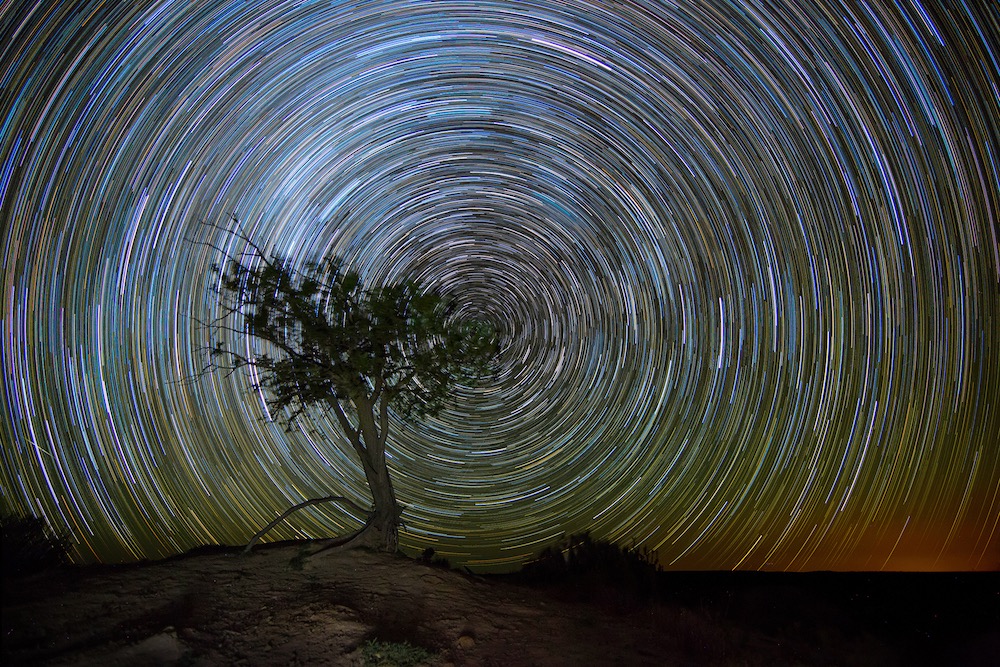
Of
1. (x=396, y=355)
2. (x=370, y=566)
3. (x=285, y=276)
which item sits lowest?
(x=370, y=566)

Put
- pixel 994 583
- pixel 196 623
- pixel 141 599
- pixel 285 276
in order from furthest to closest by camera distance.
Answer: pixel 994 583 < pixel 285 276 < pixel 141 599 < pixel 196 623

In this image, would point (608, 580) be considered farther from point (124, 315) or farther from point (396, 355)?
point (124, 315)

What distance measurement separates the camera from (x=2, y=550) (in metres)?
9.41

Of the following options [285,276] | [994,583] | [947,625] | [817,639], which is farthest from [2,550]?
[994,583]

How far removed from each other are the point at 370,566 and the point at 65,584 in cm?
505

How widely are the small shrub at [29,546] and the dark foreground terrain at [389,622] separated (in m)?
0.62

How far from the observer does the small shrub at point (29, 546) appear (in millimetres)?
9977

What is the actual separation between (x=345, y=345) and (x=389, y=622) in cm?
554

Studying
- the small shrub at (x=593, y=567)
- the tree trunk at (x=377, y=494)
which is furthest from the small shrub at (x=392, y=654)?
the small shrub at (x=593, y=567)

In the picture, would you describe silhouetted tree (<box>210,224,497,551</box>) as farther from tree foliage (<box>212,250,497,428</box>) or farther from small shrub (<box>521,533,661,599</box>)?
small shrub (<box>521,533,661,599</box>)

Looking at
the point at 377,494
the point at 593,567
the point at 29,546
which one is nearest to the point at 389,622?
the point at 377,494

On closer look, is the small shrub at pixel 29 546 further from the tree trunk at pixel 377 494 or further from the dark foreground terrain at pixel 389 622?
the tree trunk at pixel 377 494

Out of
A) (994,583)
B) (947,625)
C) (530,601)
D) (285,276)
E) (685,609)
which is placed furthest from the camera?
(994,583)

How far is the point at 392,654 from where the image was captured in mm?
7855
